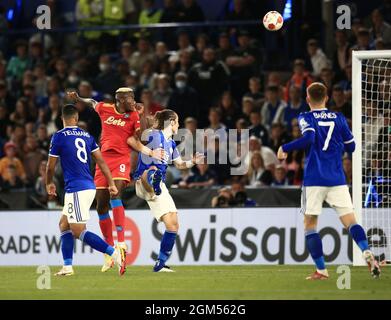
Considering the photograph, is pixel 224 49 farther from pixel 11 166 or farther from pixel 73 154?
pixel 73 154

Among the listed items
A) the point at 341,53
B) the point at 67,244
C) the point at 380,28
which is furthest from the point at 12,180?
the point at 380,28

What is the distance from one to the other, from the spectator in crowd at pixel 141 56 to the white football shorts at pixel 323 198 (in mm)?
10924

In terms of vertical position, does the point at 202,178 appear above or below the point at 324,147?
below

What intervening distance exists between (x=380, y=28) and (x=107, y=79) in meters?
6.16

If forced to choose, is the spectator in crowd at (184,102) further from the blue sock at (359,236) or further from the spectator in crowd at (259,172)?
the blue sock at (359,236)

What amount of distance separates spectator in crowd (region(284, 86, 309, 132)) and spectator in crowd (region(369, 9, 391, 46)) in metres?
1.93

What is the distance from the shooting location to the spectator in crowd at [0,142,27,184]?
1967 centimetres

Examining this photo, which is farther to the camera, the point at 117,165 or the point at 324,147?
the point at 117,165

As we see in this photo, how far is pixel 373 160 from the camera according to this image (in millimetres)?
15461

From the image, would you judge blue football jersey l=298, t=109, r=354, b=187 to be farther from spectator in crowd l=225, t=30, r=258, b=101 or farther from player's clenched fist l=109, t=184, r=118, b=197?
spectator in crowd l=225, t=30, r=258, b=101

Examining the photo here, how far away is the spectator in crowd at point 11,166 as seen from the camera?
A: 19672mm

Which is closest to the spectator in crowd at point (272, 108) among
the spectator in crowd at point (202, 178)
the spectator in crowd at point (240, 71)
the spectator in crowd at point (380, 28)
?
the spectator in crowd at point (240, 71)

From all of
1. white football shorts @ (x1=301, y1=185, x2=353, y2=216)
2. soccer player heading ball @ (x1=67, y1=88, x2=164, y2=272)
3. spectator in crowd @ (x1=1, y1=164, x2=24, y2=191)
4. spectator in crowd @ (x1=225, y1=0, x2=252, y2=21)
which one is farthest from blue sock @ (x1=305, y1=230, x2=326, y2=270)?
spectator in crowd @ (x1=225, y1=0, x2=252, y2=21)
